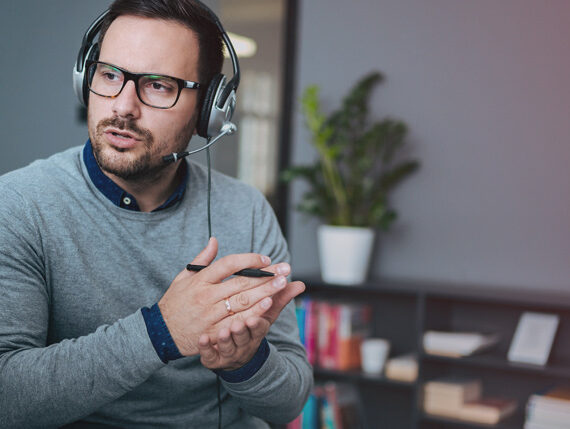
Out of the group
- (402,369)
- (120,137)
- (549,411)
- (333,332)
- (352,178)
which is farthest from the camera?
(352,178)

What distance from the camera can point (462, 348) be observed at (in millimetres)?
2459

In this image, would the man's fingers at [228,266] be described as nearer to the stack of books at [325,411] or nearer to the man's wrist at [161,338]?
the man's wrist at [161,338]

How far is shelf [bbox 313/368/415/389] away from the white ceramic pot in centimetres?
38

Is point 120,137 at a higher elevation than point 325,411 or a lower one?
higher

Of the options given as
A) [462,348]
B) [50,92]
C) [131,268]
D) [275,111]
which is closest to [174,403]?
[131,268]

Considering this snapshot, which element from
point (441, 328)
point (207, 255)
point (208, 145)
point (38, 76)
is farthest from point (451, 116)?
point (207, 255)

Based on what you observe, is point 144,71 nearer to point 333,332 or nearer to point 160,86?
point 160,86

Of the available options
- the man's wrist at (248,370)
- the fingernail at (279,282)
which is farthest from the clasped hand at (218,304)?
the man's wrist at (248,370)

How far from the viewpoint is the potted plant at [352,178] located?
2754 millimetres

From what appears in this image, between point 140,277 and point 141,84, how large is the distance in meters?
0.37

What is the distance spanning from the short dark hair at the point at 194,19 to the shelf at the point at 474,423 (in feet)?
5.61

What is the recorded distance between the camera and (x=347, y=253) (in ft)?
8.99

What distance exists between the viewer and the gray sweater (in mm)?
982

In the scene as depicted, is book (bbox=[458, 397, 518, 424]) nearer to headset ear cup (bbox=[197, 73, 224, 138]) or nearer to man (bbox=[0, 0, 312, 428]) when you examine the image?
man (bbox=[0, 0, 312, 428])
